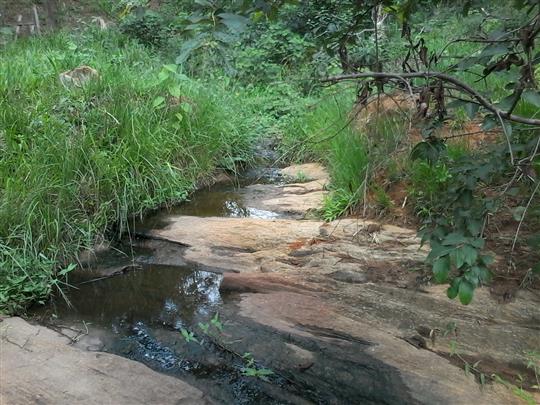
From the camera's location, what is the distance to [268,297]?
9.59 feet

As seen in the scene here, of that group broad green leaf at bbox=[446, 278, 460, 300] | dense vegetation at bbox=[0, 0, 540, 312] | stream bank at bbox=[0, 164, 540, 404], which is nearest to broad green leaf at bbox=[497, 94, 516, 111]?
dense vegetation at bbox=[0, 0, 540, 312]

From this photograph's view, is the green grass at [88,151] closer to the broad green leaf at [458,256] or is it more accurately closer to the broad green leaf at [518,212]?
the broad green leaf at [458,256]

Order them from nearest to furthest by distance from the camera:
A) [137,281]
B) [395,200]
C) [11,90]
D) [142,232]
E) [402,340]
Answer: [402,340], [137,281], [395,200], [142,232], [11,90]

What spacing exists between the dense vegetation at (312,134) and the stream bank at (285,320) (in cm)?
28

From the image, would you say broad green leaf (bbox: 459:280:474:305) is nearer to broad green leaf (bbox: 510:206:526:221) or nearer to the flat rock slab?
broad green leaf (bbox: 510:206:526:221)

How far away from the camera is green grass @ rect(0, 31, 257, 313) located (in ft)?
10.9

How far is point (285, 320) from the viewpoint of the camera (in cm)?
270

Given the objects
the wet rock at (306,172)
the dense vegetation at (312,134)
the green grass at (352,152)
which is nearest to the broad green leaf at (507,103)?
the dense vegetation at (312,134)

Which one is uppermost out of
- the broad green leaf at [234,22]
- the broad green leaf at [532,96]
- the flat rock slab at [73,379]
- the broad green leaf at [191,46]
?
the broad green leaf at [234,22]

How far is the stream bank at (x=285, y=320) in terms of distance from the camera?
2.24 metres

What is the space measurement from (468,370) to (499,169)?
91 cm

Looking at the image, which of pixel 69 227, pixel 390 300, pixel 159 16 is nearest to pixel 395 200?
pixel 390 300

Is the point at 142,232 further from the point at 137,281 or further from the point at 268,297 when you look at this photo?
the point at 268,297

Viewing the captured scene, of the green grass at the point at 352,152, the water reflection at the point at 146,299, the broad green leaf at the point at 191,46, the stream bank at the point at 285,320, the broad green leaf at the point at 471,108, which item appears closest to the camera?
the broad green leaf at the point at 191,46
